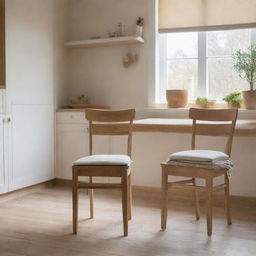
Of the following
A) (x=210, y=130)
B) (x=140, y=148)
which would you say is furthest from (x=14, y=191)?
(x=210, y=130)

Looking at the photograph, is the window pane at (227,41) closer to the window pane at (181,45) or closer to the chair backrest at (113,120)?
the window pane at (181,45)

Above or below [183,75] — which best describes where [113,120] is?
below

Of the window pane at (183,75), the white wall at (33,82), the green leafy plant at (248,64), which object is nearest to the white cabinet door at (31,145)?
the white wall at (33,82)

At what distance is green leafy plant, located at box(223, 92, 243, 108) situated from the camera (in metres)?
3.73

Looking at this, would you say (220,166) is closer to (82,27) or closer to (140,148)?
(140,148)

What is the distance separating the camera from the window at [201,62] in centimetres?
387

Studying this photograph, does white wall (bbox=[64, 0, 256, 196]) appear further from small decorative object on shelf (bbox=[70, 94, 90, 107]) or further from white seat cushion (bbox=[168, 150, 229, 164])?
white seat cushion (bbox=[168, 150, 229, 164])

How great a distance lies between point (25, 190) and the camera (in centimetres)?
391

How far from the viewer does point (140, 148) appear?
13.3 feet

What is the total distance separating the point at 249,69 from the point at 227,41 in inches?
17.1

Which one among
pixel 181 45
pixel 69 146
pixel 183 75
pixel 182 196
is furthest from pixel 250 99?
pixel 69 146

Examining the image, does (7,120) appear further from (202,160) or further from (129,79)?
(202,160)

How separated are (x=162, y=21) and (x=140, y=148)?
1339 mm

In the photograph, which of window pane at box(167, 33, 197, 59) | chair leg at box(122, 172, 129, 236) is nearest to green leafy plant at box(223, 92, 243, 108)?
window pane at box(167, 33, 197, 59)
